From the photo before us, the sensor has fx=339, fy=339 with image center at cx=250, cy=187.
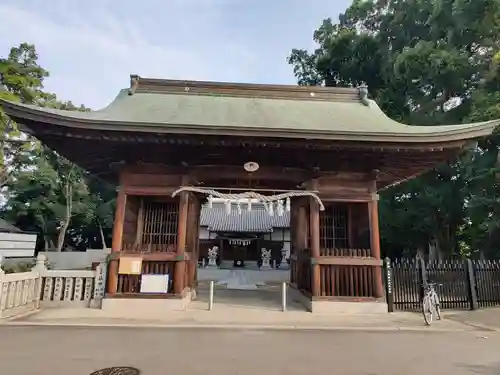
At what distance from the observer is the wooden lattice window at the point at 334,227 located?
10.7 m

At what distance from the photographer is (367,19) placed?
2758 cm

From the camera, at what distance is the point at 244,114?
11.1 m

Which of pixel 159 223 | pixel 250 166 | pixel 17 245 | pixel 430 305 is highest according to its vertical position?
pixel 250 166

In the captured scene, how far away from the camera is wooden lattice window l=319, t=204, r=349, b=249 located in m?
10.7

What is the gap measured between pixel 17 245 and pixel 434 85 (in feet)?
91.0

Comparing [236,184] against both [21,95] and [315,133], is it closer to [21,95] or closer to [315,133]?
[315,133]

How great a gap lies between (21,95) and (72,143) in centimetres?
869

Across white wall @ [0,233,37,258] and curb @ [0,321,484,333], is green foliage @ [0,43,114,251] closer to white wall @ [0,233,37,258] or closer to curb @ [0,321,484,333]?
white wall @ [0,233,37,258]

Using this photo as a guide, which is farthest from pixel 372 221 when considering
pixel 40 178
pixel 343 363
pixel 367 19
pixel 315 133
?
pixel 40 178

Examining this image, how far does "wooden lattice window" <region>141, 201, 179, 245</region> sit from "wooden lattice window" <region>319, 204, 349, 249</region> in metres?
4.57

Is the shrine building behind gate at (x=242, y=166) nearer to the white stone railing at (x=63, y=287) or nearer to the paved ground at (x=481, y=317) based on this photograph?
the white stone railing at (x=63, y=287)

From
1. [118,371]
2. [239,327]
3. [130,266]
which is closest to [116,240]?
[130,266]

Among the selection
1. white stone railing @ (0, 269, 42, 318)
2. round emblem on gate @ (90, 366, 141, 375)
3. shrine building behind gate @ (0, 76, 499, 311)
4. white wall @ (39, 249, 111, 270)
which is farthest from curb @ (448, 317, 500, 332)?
white wall @ (39, 249, 111, 270)

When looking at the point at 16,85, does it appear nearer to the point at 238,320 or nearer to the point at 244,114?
the point at 244,114
